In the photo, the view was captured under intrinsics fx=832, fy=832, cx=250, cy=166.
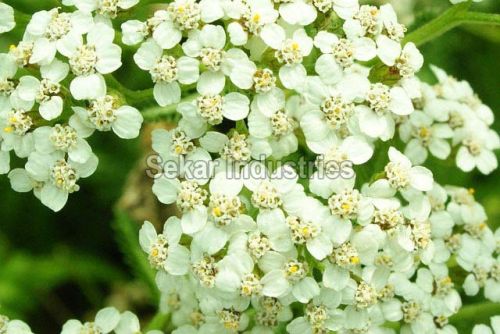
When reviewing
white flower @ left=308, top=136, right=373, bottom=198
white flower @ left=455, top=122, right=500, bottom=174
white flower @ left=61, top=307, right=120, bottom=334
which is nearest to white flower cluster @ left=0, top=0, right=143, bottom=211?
white flower @ left=61, top=307, right=120, bottom=334

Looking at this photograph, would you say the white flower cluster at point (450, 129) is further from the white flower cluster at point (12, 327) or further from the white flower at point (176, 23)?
the white flower cluster at point (12, 327)

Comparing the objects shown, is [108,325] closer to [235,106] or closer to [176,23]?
[235,106]

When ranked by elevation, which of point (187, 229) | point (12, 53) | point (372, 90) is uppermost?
point (372, 90)

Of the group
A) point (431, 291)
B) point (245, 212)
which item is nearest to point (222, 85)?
point (245, 212)

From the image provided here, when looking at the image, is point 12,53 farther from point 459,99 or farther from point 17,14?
point 459,99

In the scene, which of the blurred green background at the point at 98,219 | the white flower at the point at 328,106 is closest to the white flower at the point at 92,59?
the white flower at the point at 328,106

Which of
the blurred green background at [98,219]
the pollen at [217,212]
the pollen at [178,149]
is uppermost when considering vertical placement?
the pollen at [178,149]

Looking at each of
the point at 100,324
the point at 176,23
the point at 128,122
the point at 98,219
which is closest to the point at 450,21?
the point at 176,23

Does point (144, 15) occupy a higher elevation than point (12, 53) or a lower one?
lower
